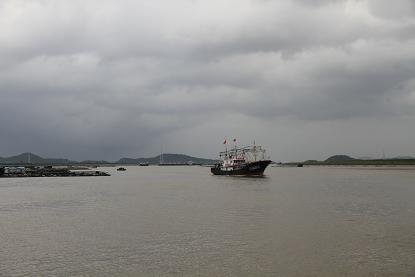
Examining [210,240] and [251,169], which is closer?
[210,240]

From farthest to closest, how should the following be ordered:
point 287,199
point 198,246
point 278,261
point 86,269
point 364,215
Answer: point 287,199, point 364,215, point 198,246, point 278,261, point 86,269

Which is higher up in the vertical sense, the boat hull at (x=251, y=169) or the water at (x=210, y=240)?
the boat hull at (x=251, y=169)

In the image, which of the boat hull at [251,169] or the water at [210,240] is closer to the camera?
the water at [210,240]

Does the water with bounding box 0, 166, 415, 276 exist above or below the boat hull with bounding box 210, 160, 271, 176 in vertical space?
below

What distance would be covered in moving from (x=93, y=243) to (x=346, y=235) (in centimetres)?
1522

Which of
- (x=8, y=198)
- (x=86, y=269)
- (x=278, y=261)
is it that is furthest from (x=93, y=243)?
(x=8, y=198)

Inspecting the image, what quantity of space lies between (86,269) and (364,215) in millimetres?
25084

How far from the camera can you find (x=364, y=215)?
121 ft

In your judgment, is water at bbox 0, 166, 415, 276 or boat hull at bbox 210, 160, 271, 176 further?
boat hull at bbox 210, 160, 271, 176

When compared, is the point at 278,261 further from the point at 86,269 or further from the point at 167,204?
the point at 167,204

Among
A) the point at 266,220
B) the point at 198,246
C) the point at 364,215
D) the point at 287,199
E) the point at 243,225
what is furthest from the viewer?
the point at 287,199

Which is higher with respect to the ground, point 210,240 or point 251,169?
point 251,169

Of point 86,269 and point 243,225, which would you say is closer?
point 86,269

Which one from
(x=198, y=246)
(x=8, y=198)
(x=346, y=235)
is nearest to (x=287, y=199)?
(x=346, y=235)
